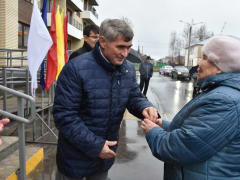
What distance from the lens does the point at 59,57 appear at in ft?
13.2

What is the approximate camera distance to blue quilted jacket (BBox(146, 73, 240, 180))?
1313 mm

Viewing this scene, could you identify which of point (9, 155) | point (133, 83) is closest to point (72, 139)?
point (133, 83)

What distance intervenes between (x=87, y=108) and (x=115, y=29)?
614 mm

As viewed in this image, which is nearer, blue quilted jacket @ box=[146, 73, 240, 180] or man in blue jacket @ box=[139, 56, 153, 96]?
blue quilted jacket @ box=[146, 73, 240, 180]

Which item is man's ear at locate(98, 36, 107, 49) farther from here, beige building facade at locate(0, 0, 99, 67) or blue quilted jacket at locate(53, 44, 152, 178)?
beige building facade at locate(0, 0, 99, 67)

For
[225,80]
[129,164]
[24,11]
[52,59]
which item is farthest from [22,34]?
[225,80]

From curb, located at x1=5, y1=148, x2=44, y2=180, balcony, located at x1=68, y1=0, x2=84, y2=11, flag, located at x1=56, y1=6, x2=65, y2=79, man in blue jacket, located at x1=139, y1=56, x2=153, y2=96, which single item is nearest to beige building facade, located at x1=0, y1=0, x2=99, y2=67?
balcony, located at x1=68, y1=0, x2=84, y2=11

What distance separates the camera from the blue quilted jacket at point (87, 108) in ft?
5.47

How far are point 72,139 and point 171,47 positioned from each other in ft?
238

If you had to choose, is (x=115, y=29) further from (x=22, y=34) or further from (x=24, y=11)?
(x=22, y=34)

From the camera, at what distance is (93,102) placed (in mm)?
1745

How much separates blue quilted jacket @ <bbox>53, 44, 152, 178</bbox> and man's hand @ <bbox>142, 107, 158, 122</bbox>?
0.66 ft

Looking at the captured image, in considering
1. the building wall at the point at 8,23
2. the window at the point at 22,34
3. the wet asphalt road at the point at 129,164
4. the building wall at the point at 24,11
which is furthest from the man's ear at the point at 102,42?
the window at the point at 22,34

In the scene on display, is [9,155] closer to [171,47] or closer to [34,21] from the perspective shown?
[34,21]
